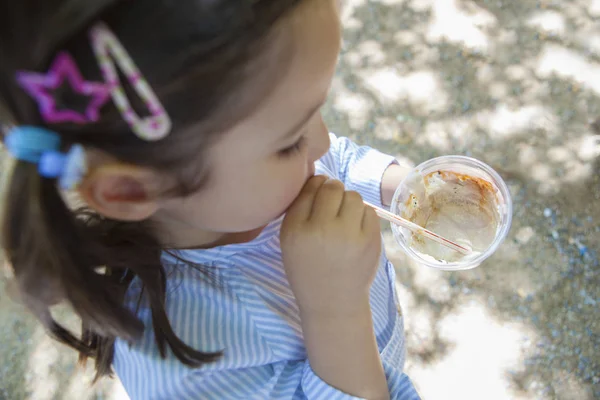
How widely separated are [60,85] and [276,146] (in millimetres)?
209

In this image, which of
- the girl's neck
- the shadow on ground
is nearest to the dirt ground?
the shadow on ground

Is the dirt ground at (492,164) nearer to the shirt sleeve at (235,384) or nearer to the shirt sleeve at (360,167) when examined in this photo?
the shirt sleeve at (360,167)

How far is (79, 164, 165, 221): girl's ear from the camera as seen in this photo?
1.52 ft

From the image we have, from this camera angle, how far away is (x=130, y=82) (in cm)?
40

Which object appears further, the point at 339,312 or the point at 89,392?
the point at 89,392

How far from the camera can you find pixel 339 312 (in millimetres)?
670

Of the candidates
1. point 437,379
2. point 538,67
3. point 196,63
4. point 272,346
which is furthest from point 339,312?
point 538,67

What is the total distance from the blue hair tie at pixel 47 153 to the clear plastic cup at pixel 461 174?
519 millimetres

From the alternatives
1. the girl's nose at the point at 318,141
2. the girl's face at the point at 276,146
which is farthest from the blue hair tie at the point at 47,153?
the girl's nose at the point at 318,141

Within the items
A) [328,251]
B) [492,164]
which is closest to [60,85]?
[328,251]

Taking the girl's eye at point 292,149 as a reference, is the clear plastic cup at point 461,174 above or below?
below

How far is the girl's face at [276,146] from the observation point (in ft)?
1.57

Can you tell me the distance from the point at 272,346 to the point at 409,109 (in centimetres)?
102

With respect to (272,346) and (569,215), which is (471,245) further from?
(569,215)
